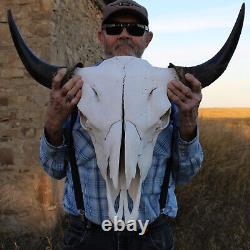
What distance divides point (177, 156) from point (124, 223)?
0.50 metres

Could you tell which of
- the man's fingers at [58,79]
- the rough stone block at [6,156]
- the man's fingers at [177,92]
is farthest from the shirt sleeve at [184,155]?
the rough stone block at [6,156]

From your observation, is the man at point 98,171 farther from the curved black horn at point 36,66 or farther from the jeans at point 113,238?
the curved black horn at point 36,66

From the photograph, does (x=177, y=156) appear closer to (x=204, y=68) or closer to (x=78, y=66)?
(x=204, y=68)

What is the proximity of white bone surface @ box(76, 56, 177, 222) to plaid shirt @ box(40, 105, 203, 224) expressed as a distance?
0.31m

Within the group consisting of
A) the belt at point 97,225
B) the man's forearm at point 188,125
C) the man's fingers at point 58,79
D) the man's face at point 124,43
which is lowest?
the belt at point 97,225

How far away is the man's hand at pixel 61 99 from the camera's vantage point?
2.05 metres

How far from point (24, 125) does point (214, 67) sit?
4.06 m

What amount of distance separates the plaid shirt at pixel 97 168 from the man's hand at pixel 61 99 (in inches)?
6.0

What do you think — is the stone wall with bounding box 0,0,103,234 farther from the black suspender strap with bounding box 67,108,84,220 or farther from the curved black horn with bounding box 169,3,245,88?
the curved black horn with bounding box 169,3,245,88


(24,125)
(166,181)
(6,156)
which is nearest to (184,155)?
(166,181)

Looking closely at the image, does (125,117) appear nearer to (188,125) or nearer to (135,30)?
(188,125)

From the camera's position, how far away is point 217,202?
7.21 meters

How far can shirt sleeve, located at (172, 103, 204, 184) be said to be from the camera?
7.59 feet

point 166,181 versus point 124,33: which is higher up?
point 124,33
